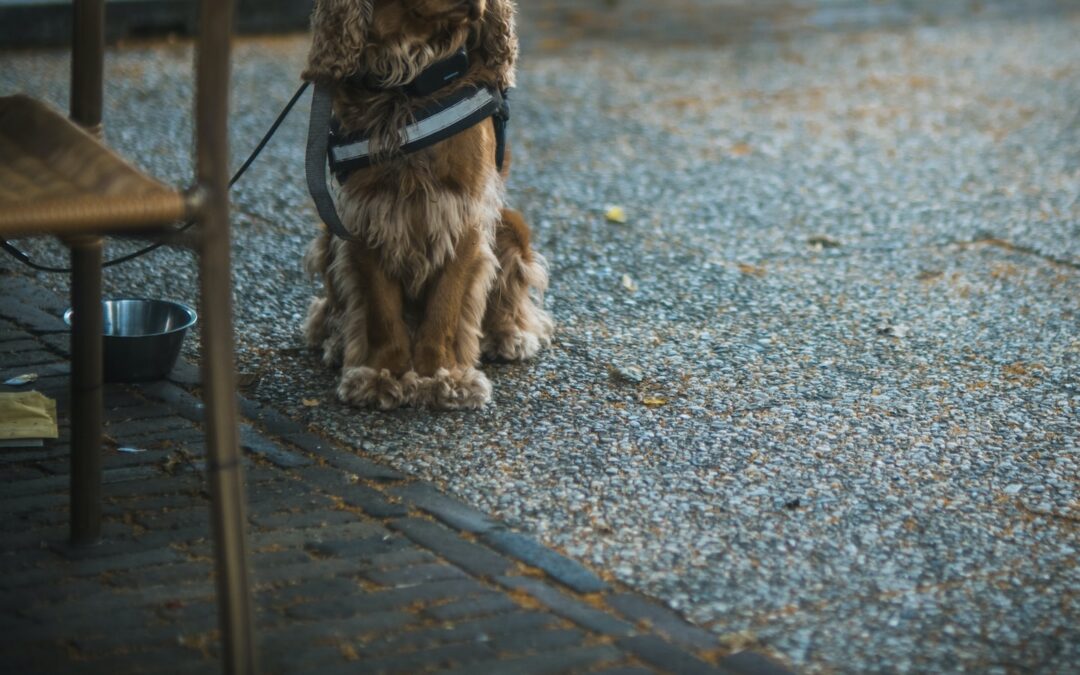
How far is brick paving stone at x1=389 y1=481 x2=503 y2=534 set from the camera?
10.6 feet

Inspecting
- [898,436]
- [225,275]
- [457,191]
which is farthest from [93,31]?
[898,436]

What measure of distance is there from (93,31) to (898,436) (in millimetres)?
2381

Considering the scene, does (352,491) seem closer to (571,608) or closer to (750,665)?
(571,608)

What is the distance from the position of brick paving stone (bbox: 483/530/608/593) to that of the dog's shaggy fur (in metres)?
0.89

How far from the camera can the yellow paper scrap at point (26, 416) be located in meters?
3.58

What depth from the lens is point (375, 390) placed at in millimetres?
3984

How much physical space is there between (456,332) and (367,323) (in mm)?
274

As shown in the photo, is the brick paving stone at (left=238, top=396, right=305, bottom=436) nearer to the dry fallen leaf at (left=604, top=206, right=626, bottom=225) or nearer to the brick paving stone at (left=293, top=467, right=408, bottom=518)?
the brick paving stone at (left=293, top=467, right=408, bottom=518)

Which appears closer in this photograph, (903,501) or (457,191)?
(903,501)

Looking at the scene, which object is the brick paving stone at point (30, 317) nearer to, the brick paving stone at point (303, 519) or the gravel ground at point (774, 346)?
the gravel ground at point (774, 346)

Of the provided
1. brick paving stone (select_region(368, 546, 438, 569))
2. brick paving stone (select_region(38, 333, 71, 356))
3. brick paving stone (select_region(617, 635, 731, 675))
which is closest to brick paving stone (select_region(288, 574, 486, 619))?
brick paving stone (select_region(368, 546, 438, 569))

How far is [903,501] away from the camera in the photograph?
3455 millimetres

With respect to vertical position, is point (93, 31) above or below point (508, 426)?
above

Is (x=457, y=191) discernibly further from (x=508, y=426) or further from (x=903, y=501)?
(x=903, y=501)
